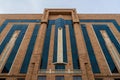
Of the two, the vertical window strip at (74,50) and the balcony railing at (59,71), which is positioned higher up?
the vertical window strip at (74,50)

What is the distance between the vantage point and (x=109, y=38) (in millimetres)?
51531

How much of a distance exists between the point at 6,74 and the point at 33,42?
499 inches

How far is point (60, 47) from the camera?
4447 centimetres

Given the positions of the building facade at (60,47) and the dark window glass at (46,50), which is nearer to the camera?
the building facade at (60,47)

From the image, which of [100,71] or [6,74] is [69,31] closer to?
[100,71]

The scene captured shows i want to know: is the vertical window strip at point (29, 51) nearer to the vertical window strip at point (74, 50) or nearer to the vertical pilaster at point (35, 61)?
the vertical pilaster at point (35, 61)

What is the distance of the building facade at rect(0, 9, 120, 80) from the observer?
38.1 metres

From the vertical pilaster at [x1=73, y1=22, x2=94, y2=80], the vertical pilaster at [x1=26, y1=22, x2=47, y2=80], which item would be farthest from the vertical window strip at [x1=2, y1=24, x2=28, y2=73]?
the vertical pilaster at [x1=73, y1=22, x2=94, y2=80]

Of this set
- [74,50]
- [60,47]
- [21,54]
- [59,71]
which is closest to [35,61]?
[59,71]

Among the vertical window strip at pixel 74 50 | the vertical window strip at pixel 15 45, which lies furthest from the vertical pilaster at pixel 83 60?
the vertical window strip at pixel 15 45

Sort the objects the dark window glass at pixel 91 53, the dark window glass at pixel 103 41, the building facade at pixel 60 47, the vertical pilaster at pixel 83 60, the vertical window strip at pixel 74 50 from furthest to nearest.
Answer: the dark window glass at pixel 103 41 → the dark window glass at pixel 91 53 → the vertical window strip at pixel 74 50 → the building facade at pixel 60 47 → the vertical pilaster at pixel 83 60

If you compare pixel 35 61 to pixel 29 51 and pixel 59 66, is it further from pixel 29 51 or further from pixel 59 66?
pixel 29 51

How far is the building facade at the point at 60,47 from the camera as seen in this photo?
3810 centimetres

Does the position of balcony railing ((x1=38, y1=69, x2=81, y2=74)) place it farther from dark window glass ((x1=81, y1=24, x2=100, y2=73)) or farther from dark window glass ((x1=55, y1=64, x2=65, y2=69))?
dark window glass ((x1=81, y1=24, x2=100, y2=73))
